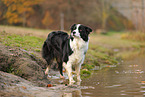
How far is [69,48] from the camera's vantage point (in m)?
7.90

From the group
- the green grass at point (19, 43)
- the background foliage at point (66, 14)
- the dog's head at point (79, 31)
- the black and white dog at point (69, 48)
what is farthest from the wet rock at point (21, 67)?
the background foliage at point (66, 14)

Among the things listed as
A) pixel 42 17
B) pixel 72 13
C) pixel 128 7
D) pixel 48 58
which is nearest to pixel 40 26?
pixel 42 17

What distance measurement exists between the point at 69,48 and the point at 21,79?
192cm

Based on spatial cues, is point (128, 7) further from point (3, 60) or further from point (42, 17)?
point (3, 60)

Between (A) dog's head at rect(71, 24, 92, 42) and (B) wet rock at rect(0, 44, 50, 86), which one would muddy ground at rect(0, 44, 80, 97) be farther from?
(A) dog's head at rect(71, 24, 92, 42)

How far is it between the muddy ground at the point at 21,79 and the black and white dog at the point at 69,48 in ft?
3.29

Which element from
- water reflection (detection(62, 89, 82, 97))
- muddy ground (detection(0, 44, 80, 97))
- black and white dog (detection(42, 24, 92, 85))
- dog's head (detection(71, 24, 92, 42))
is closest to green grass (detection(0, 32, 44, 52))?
black and white dog (detection(42, 24, 92, 85))

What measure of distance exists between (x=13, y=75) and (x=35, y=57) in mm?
2859

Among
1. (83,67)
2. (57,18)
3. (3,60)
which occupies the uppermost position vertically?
(57,18)

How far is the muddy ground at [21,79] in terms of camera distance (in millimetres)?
5875

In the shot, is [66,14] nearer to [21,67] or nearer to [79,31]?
[79,31]

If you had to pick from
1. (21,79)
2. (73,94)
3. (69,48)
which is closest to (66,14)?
(69,48)

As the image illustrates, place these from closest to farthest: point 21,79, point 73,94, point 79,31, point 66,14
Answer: point 73,94 < point 21,79 < point 79,31 < point 66,14

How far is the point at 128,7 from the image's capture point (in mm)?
45094
